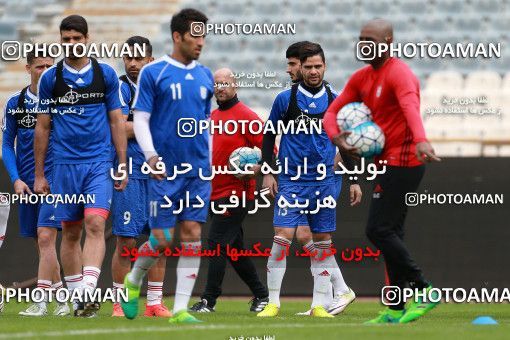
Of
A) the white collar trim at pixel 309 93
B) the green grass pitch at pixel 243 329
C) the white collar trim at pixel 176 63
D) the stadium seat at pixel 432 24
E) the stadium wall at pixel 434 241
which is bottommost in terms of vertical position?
the green grass pitch at pixel 243 329

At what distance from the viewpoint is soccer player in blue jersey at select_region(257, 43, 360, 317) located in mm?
9539

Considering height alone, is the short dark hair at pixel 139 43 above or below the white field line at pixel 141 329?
above

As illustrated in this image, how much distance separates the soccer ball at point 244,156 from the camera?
984 cm

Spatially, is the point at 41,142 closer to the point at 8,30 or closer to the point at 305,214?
the point at 305,214

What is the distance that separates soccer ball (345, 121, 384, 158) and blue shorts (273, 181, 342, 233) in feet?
6.45

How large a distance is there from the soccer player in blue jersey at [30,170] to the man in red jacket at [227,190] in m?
1.38

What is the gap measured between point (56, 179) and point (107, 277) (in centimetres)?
400

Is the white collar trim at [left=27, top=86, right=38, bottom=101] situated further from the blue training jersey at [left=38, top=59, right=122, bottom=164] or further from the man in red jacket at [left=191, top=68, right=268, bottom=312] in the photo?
the man in red jacket at [left=191, top=68, right=268, bottom=312]

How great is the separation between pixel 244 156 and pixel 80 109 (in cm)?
184

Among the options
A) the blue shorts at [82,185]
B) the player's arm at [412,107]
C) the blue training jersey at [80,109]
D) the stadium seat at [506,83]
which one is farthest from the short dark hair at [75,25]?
the stadium seat at [506,83]

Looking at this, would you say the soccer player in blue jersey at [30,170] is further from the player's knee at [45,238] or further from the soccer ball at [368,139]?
the soccer ball at [368,139]

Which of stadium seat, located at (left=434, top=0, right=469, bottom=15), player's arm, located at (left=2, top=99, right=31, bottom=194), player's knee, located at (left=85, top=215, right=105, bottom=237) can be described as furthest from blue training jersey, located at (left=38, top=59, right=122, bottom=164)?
stadium seat, located at (left=434, top=0, right=469, bottom=15)

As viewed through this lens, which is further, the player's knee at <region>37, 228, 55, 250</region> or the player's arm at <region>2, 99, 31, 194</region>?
the player's knee at <region>37, 228, 55, 250</region>

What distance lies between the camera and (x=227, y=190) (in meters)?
10.4
